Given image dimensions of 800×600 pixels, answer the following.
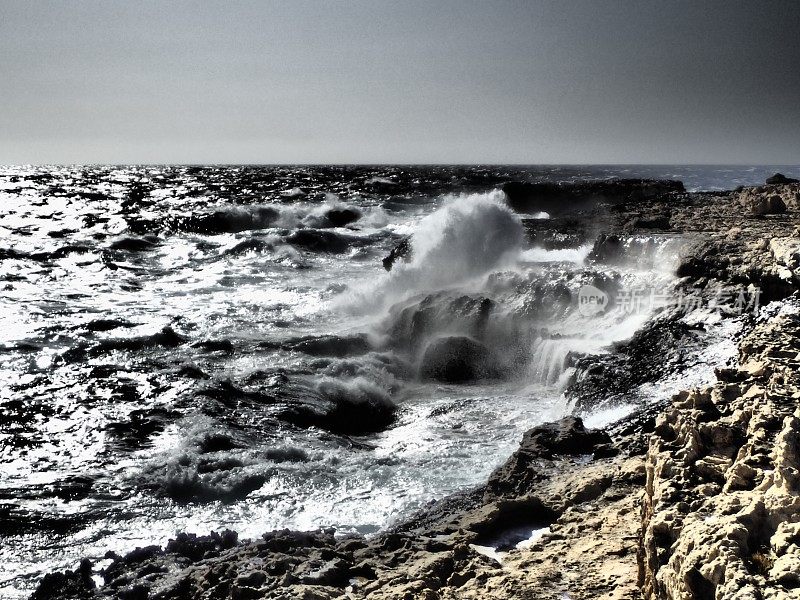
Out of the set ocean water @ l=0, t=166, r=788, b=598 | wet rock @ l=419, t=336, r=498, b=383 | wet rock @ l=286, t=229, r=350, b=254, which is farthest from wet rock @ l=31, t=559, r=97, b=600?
wet rock @ l=286, t=229, r=350, b=254

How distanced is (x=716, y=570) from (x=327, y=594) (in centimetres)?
241

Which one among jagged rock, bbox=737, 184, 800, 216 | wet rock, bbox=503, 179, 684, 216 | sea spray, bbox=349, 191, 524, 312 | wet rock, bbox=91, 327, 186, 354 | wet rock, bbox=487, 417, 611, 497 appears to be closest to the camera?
wet rock, bbox=487, 417, 611, 497

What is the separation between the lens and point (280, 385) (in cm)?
1033

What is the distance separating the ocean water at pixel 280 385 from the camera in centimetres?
676

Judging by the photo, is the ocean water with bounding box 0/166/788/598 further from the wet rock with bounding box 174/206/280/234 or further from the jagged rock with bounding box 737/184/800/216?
the wet rock with bounding box 174/206/280/234

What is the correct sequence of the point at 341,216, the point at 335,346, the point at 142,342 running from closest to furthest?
1. the point at 335,346
2. the point at 142,342
3. the point at 341,216

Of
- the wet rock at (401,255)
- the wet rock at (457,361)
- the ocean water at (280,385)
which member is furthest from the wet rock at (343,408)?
the wet rock at (401,255)

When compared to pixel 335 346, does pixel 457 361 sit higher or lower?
higher

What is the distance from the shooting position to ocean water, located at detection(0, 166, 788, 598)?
6.76 metres

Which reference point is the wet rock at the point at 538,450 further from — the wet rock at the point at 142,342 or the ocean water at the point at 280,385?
the wet rock at the point at 142,342

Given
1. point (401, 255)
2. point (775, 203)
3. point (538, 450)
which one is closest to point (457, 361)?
point (538, 450)

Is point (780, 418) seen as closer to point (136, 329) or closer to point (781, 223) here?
point (781, 223)

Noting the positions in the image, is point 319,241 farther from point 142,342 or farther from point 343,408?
point 343,408

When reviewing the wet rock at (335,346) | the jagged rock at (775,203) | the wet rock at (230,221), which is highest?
the jagged rock at (775,203)
